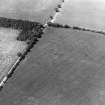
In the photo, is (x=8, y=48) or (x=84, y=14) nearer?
(x=8, y=48)

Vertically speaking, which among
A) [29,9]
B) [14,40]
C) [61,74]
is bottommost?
[61,74]

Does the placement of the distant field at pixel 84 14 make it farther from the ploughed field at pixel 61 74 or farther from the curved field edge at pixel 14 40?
the curved field edge at pixel 14 40

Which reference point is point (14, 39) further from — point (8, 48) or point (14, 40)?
point (8, 48)

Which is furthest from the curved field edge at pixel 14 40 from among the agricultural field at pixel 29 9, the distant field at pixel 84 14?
the distant field at pixel 84 14

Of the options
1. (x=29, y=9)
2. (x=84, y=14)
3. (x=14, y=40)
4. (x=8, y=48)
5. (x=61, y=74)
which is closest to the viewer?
(x=61, y=74)

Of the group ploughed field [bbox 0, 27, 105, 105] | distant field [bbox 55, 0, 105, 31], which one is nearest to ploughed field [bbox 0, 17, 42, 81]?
ploughed field [bbox 0, 27, 105, 105]

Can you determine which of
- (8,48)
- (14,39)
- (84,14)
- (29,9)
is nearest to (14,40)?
(14,39)

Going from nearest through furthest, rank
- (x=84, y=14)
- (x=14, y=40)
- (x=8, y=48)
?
(x=8, y=48) → (x=14, y=40) → (x=84, y=14)
